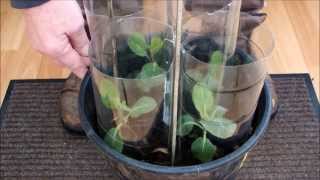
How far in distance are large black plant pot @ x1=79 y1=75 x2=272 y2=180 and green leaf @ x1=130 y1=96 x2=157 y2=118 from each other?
0.06 meters

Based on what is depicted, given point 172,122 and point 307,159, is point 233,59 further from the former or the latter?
point 307,159

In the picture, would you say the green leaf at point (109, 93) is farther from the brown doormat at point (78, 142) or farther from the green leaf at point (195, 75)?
the brown doormat at point (78, 142)

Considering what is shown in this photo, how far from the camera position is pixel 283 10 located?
1.24 meters

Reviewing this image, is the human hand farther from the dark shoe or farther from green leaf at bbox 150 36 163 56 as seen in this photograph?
the dark shoe

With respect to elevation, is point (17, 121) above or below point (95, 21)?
below

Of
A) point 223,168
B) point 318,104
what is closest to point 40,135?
point 223,168

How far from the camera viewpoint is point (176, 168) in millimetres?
573

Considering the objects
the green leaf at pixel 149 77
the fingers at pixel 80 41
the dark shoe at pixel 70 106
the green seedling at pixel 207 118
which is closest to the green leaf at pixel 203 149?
the green seedling at pixel 207 118

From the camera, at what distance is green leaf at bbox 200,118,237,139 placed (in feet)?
2.05

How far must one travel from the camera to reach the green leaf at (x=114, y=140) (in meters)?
0.64

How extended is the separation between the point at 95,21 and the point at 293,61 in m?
0.62

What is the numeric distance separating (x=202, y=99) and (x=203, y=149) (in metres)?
0.08

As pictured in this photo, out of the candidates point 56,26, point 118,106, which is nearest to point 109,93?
point 118,106

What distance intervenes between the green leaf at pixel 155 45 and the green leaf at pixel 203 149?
15 cm
